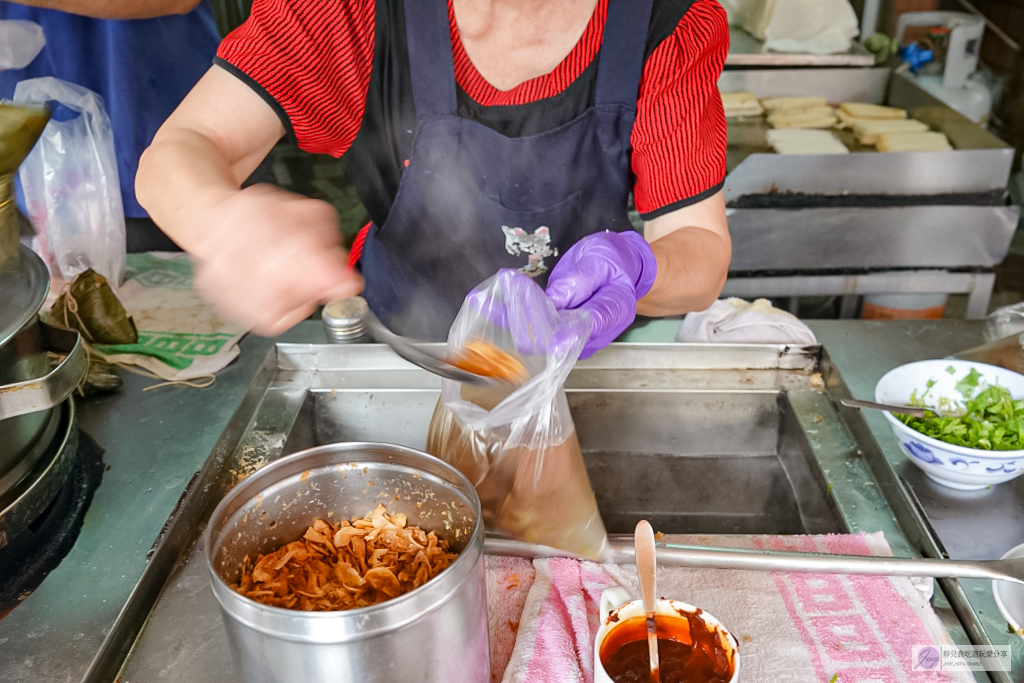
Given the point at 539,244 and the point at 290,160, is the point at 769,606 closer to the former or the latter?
the point at 539,244

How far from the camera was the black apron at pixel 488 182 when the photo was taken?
144 cm

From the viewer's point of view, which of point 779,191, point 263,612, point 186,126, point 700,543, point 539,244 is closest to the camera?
point 263,612

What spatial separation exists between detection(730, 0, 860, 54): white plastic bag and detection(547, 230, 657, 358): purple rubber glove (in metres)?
3.06

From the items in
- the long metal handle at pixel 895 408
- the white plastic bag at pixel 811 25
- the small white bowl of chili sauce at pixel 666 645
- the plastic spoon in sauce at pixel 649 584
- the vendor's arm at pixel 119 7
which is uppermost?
the vendor's arm at pixel 119 7

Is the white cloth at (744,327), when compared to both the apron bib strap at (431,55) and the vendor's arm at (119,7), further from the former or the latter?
the vendor's arm at (119,7)

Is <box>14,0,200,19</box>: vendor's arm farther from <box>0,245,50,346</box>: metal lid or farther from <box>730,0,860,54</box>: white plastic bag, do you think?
<box>730,0,860,54</box>: white plastic bag

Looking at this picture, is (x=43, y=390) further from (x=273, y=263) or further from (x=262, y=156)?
(x=262, y=156)

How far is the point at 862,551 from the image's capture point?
1.14m

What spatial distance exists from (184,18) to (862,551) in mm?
2211

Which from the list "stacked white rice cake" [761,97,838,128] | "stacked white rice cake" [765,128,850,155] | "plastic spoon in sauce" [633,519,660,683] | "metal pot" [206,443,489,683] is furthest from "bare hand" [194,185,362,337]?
"stacked white rice cake" [761,97,838,128]

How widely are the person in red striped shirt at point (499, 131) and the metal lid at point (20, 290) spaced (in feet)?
0.62

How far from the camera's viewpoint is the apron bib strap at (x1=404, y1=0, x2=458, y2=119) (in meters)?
1.41

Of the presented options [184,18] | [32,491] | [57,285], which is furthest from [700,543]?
[184,18]

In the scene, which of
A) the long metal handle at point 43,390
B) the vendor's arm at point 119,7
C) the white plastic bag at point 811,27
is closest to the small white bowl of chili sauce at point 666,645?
the long metal handle at point 43,390
